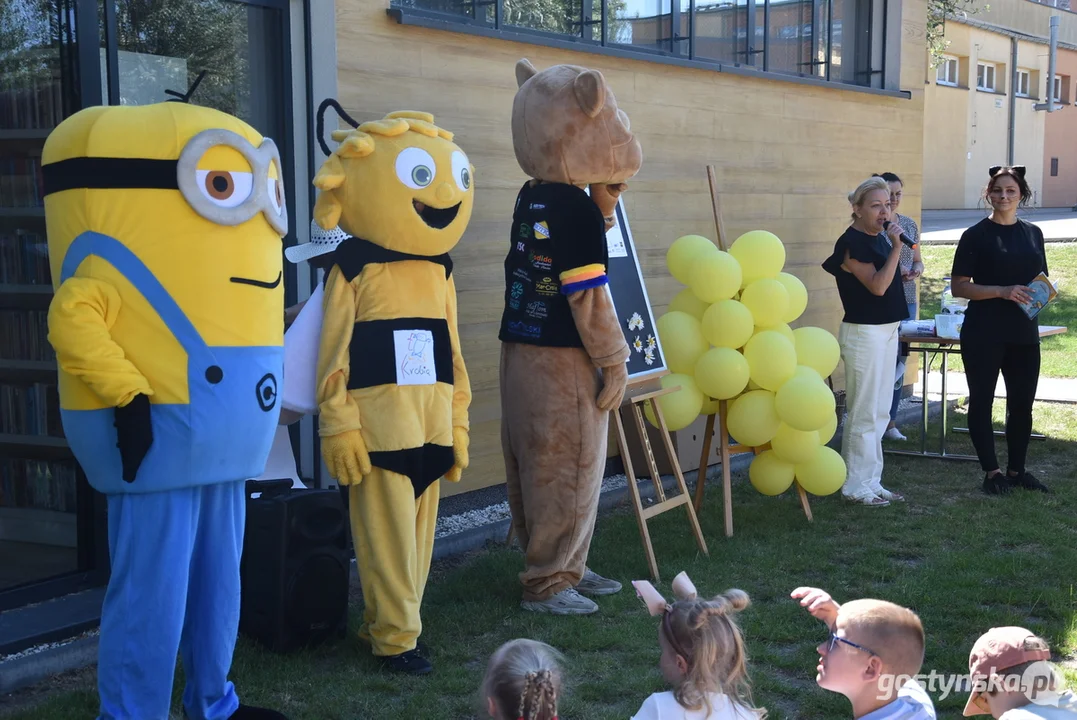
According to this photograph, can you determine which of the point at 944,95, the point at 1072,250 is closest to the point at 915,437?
the point at 1072,250

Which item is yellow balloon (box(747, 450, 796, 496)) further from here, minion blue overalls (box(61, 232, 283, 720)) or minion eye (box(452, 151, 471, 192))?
minion blue overalls (box(61, 232, 283, 720))

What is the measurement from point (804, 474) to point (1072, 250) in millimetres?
15834

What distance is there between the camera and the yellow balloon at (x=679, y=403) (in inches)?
228

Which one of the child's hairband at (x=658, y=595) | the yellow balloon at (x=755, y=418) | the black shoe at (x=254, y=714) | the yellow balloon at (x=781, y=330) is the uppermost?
the yellow balloon at (x=781, y=330)

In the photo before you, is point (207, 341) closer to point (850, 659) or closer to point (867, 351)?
point (850, 659)

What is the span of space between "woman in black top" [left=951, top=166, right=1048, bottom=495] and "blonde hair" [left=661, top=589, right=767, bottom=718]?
475 cm

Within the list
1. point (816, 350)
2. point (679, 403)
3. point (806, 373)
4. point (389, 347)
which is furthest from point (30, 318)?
point (816, 350)

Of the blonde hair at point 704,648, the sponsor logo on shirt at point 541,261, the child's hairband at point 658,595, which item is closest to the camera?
the blonde hair at point 704,648

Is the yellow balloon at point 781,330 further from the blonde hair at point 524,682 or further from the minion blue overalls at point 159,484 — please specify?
the blonde hair at point 524,682

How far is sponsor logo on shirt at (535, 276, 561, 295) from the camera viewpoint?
4.55 metres

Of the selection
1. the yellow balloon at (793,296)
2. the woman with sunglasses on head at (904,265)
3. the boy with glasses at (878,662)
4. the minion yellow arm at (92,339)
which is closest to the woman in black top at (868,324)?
the yellow balloon at (793,296)

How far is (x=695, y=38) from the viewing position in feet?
26.1

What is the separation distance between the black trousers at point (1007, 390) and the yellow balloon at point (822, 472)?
1.29 meters

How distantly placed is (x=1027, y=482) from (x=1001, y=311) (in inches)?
45.4
